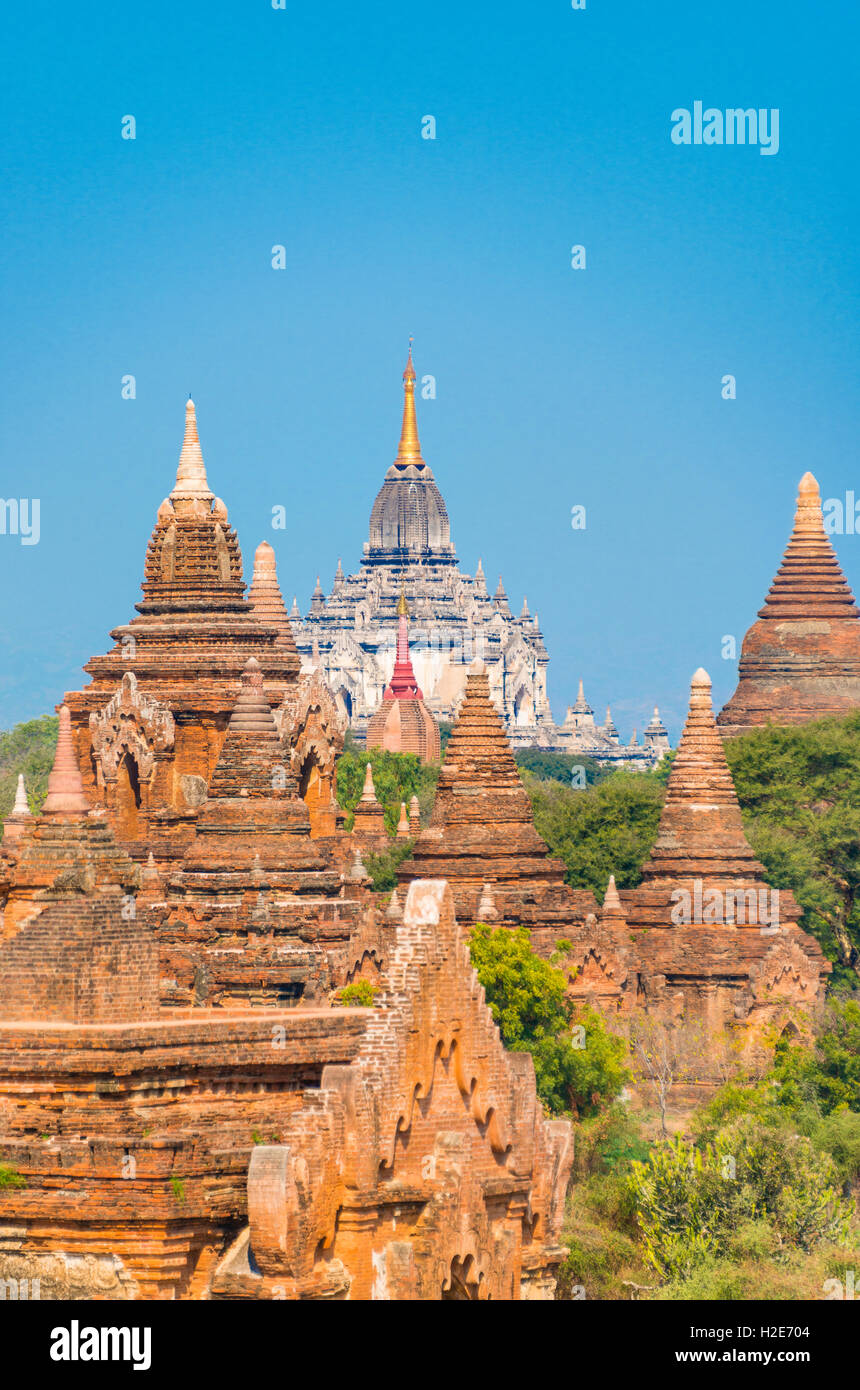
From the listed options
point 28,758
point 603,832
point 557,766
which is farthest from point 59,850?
point 557,766

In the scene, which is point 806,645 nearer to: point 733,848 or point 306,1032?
point 733,848

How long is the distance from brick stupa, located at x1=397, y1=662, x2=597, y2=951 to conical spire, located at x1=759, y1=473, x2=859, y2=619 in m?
33.2

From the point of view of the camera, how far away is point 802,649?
319ft

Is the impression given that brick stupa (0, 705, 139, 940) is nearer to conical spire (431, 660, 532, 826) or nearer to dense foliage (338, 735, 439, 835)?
conical spire (431, 660, 532, 826)

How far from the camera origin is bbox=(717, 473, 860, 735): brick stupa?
96.9m

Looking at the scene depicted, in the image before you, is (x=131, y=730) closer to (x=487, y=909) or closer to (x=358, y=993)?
(x=487, y=909)

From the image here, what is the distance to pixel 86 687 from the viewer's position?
225ft

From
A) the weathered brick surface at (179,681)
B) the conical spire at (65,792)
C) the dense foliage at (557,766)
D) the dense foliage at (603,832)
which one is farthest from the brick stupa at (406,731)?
the conical spire at (65,792)

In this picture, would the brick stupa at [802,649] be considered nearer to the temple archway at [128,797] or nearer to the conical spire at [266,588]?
the conical spire at [266,588]

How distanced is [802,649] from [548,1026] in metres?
45.5

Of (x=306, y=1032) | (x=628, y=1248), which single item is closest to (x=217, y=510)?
(x=628, y=1248)

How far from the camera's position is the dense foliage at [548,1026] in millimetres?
49812

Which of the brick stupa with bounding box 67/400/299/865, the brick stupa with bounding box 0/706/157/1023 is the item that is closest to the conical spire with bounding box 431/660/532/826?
the brick stupa with bounding box 67/400/299/865
